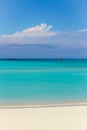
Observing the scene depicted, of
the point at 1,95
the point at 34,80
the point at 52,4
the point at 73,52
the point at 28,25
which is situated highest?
the point at 52,4

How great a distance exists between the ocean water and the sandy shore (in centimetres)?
12

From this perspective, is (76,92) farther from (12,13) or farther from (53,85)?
(12,13)

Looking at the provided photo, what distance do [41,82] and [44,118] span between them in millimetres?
366

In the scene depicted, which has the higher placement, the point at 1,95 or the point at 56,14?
the point at 56,14

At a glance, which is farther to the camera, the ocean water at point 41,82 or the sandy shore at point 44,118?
the ocean water at point 41,82

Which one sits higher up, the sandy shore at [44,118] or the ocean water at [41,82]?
the ocean water at [41,82]

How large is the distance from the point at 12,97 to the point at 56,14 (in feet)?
2.64

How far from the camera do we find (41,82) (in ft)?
6.17

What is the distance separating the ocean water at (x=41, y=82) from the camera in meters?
1.85

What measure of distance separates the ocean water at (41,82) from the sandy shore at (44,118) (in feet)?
0.39

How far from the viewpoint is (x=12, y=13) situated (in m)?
1.82

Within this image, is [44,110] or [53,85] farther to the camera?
[53,85]

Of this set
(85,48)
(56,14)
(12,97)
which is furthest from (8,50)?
(85,48)

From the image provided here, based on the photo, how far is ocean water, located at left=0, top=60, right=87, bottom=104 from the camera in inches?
72.7
